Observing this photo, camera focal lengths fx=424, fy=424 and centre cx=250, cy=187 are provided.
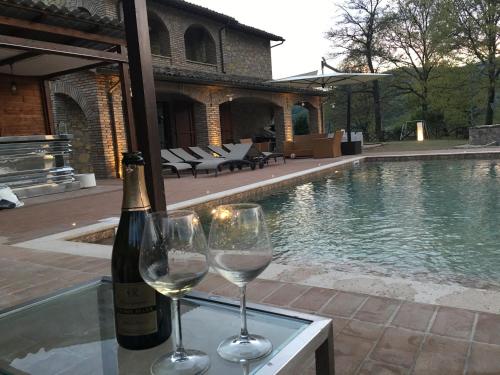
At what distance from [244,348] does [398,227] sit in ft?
12.3

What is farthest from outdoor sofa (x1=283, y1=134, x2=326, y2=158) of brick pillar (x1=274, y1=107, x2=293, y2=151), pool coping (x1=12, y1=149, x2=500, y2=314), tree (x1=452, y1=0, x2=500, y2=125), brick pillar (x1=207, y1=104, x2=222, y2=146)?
pool coping (x1=12, y1=149, x2=500, y2=314)

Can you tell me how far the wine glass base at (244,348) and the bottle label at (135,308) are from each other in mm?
164

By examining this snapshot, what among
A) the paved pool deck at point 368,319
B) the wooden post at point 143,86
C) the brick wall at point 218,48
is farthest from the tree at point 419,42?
the wooden post at point 143,86

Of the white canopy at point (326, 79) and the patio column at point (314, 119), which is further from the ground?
the white canopy at point (326, 79)

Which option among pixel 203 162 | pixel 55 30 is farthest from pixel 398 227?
pixel 203 162

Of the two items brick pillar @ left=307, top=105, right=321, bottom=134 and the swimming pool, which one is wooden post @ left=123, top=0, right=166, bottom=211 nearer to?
the swimming pool

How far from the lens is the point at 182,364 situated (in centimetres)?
86

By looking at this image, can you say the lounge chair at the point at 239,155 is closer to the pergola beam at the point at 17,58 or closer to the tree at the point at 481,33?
the pergola beam at the point at 17,58

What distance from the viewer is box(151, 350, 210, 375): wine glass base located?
0.84 meters

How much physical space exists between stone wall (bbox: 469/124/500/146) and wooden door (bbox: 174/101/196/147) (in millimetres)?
9423

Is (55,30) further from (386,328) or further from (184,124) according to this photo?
(184,124)

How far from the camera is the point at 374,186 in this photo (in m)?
7.14

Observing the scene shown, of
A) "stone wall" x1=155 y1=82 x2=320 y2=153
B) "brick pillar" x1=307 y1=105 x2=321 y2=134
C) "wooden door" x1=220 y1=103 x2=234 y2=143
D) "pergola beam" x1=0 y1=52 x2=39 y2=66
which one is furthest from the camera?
"brick pillar" x1=307 y1=105 x2=321 y2=134

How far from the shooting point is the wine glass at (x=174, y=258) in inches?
32.1
